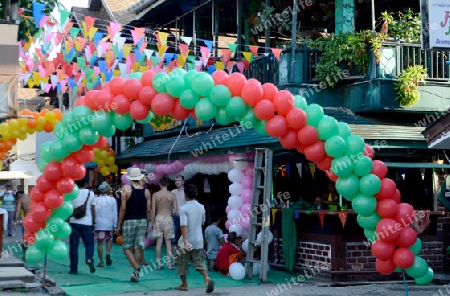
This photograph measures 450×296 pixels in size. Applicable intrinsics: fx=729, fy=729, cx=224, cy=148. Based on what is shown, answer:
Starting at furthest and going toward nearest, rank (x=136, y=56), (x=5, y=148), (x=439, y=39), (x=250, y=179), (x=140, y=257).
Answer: (x=5, y=148) → (x=136, y=56) → (x=250, y=179) → (x=140, y=257) → (x=439, y=39)

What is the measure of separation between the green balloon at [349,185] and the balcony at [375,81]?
4.87 meters

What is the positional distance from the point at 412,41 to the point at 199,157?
583cm

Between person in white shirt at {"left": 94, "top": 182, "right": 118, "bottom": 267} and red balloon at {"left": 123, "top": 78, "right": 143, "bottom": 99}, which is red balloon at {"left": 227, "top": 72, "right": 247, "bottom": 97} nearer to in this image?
red balloon at {"left": 123, "top": 78, "right": 143, "bottom": 99}

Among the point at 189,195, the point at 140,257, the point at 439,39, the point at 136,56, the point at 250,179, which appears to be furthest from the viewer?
the point at 136,56

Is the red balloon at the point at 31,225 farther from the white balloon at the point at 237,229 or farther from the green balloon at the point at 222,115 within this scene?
the white balloon at the point at 237,229

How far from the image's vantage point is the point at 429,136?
10.0 m

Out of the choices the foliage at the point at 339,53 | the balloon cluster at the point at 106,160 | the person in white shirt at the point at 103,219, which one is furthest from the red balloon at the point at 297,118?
the balloon cluster at the point at 106,160

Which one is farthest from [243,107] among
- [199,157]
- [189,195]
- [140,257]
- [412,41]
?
[199,157]

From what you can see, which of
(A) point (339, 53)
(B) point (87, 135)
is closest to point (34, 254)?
(B) point (87, 135)

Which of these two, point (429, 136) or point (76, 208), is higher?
point (429, 136)

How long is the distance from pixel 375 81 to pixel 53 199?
6856mm

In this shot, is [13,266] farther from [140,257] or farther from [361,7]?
[361,7]

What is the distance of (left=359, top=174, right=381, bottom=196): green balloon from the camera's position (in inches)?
384

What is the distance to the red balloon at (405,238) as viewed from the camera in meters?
9.67
